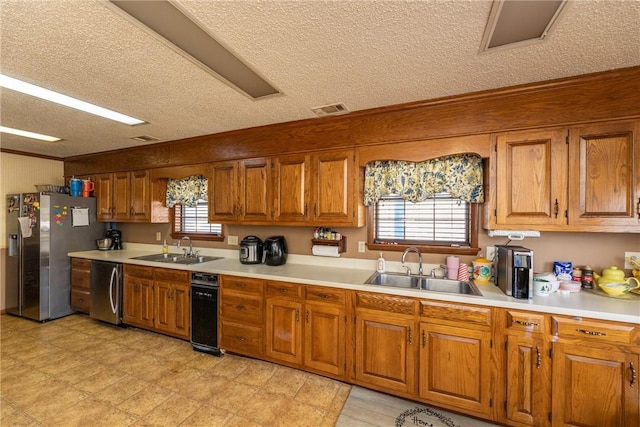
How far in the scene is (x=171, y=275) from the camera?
10.0 feet

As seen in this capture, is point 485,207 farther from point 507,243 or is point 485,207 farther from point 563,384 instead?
point 563,384

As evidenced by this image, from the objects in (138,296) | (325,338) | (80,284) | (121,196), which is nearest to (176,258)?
(138,296)

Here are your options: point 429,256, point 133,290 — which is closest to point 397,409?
point 429,256

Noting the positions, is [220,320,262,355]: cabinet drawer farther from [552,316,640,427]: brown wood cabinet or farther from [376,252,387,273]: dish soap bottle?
[552,316,640,427]: brown wood cabinet

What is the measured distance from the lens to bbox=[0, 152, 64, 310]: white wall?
156 inches

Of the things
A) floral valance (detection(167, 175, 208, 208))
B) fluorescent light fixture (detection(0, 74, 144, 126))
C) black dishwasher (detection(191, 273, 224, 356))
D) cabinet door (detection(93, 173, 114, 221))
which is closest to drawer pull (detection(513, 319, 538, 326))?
black dishwasher (detection(191, 273, 224, 356))

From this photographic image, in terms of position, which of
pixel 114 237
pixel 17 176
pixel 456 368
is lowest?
pixel 456 368

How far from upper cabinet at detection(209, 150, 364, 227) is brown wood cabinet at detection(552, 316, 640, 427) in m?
1.66

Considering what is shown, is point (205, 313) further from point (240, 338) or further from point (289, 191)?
point (289, 191)

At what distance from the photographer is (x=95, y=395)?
2191 mm

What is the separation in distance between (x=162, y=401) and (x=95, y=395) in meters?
0.59

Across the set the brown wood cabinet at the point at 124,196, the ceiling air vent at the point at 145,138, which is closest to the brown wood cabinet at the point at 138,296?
the brown wood cabinet at the point at 124,196

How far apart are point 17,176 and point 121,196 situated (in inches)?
66.6

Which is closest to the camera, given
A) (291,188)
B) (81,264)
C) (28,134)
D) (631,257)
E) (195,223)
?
(631,257)
